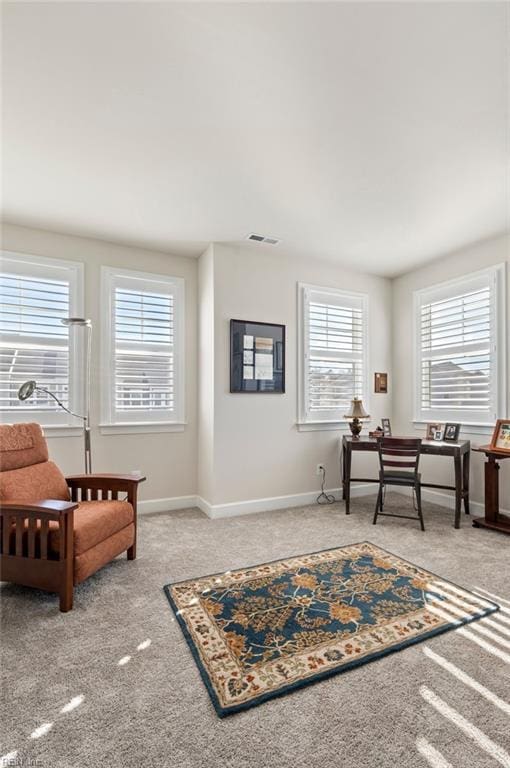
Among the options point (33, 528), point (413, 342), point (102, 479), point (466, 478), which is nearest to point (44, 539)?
point (33, 528)

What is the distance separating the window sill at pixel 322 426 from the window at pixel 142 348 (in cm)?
136

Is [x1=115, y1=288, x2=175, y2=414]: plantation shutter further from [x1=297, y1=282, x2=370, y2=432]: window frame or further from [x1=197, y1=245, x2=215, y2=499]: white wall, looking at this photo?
[x1=297, y1=282, x2=370, y2=432]: window frame

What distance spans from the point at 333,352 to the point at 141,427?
93.5 inches

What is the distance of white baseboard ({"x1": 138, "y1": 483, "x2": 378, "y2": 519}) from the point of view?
3869mm

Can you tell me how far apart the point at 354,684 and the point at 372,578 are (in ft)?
3.21

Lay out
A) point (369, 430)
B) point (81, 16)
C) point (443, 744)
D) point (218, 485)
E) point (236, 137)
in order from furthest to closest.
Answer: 1. point (369, 430)
2. point (218, 485)
3. point (236, 137)
4. point (81, 16)
5. point (443, 744)

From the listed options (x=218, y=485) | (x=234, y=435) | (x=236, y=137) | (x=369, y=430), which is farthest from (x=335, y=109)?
(x=369, y=430)

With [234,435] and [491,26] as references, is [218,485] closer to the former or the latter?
[234,435]

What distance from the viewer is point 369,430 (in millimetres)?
4867

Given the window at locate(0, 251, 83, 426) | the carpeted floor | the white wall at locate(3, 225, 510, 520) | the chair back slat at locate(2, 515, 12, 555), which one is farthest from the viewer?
the white wall at locate(3, 225, 510, 520)

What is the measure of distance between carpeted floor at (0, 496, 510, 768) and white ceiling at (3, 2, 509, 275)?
2.79 metres

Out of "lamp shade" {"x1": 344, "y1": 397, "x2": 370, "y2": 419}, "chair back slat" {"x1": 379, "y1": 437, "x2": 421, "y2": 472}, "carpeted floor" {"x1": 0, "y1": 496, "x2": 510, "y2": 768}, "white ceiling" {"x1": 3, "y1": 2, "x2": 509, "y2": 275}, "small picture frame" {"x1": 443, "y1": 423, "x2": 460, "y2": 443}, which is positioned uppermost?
"white ceiling" {"x1": 3, "y1": 2, "x2": 509, "y2": 275}

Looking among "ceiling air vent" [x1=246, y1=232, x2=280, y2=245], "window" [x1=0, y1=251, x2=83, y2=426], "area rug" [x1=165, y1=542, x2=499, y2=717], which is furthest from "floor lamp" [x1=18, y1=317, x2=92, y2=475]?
"ceiling air vent" [x1=246, y1=232, x2=280, y2=245]

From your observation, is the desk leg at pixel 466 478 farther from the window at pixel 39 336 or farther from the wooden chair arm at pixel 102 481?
the window at pixel 39 336
